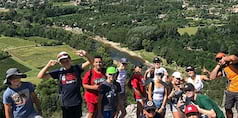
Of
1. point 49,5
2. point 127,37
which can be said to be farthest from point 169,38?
point 49,5

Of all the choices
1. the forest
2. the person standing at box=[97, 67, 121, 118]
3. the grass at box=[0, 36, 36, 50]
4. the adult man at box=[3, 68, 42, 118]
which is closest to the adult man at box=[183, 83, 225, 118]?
the person standing at box=[97, 67, 121, 118]

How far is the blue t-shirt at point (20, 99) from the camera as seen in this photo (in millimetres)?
6547

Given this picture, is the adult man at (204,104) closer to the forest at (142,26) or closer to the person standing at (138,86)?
the person standing at (138,86)

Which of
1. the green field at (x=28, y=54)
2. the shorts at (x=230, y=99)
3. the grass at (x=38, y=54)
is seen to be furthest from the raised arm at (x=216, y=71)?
the grass at (x=38, y=54)

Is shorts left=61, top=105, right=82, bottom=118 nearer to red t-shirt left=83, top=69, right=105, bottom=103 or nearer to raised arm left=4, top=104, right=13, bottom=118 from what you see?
red t-shirt left=83, top=69, right=105, bottom=103

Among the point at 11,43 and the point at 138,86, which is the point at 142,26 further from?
the point at 138,86

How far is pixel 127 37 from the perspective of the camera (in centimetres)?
7169

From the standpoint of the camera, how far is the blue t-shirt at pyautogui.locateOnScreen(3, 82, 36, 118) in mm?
6547

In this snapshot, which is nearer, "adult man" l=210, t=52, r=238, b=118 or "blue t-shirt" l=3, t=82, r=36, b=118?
"blue t-shirt" l=3, t=82, r=36, b=118

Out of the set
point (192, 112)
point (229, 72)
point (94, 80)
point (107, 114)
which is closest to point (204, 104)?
point (192, 112)

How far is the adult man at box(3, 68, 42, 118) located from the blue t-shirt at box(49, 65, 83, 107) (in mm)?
774

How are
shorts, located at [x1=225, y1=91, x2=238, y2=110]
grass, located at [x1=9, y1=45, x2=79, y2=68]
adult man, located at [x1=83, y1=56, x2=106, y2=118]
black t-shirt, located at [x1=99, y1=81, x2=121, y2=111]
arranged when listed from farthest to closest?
grass, located at [x1=9, y1=45, x2=79, y2=68], shorts, located at [x1=225, y1=91, x2=238, y2=110], adult man, located at [x1=83, y1=56, x2=106, y2=118], black t-shirt, located at [x1=99, y1=81, x2=121, y2=111]

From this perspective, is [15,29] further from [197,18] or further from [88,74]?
[88,74]

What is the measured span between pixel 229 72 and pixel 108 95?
243 centimetres
